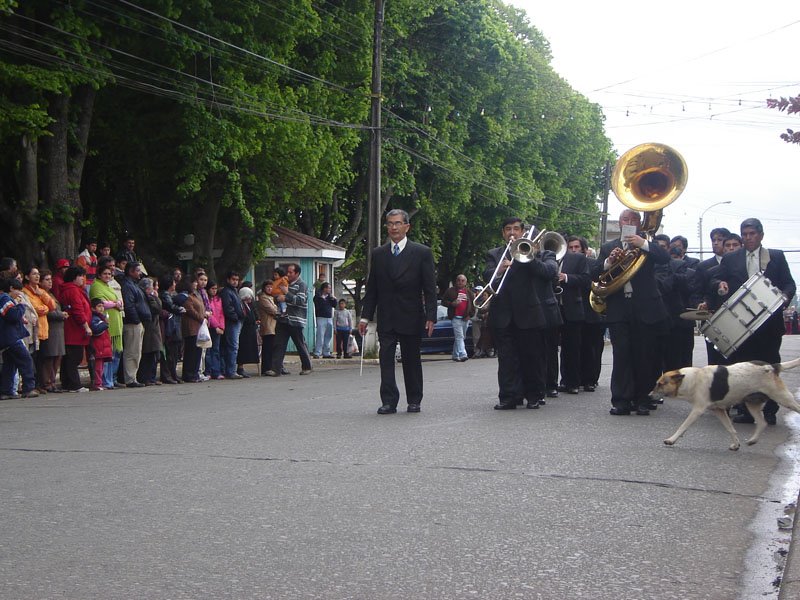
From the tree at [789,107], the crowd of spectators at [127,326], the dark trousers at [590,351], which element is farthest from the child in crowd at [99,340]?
the tree at [789,107]

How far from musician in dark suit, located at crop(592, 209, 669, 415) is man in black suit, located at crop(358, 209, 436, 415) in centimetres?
180

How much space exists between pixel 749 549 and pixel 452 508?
164 centimetres

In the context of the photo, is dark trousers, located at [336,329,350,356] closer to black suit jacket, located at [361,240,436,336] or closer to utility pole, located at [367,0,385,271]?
utility pole, located at [367,0,385,271]

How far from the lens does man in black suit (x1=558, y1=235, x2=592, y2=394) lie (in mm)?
14000

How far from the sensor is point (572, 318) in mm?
14039

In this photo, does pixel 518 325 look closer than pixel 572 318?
Yes

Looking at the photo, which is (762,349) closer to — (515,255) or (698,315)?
(698,315)

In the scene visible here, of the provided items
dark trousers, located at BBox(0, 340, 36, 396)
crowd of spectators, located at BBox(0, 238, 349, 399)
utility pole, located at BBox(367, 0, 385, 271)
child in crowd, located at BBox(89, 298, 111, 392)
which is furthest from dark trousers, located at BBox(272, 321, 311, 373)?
utility pole, located at BBox(367, 0, 385, 271)

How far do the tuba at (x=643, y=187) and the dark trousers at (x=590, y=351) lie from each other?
2600 millimetres

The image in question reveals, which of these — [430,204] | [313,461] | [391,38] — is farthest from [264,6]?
[313,461]

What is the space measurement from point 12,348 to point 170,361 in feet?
13.1

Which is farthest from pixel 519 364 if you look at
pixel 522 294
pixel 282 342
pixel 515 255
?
pixel 282 342

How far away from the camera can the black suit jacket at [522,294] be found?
39.1ft

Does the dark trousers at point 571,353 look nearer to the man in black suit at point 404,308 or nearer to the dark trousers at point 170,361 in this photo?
the man in black suit at point 404,308
